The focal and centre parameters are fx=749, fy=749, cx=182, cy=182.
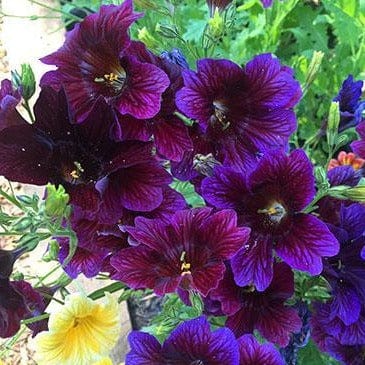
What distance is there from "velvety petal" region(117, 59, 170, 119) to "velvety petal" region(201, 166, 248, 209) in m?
0.12

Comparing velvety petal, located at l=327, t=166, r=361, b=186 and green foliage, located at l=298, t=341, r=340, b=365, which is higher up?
velvety petal, located at l=327, t=166, r=361, b=186

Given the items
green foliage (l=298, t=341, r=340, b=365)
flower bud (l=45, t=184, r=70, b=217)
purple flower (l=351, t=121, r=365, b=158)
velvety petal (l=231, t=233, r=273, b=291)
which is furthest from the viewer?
green foliage (l=298, t=341, r=340, b=365)

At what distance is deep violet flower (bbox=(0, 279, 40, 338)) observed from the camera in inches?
35.7

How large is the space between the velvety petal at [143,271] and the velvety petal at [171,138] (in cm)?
12

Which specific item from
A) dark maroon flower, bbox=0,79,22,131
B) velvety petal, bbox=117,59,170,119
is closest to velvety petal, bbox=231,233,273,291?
velvety petal, bbox=117,59,170,119

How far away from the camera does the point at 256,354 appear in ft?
3.01

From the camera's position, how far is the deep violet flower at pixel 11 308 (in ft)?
2.98

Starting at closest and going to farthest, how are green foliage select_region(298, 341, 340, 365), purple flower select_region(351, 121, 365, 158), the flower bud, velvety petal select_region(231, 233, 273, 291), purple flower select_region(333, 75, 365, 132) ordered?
the flower bud
velvety petal select_region(231, 233, 273, 291)
purple flower select_region(351, 121, 365, 158)
purple flower select_region(333, 75, 365, 132)
green foliage select_region(298, 341, 340, 365)

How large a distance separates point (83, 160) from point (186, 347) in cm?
27

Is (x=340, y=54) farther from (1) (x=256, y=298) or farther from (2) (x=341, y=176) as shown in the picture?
(1) (x=256, y=298)

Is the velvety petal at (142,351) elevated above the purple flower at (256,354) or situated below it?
below

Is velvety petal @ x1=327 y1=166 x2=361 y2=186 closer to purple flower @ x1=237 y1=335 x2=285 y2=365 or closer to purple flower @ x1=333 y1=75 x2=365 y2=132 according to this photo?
purple flower @ x1=333 y1=75 x2=365 y2=132

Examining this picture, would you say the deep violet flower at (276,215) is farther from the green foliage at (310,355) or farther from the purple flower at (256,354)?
the green foliage at (310,355)

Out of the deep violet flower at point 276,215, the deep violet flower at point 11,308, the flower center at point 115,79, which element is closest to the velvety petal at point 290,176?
the deep violet flower at point 276,215
